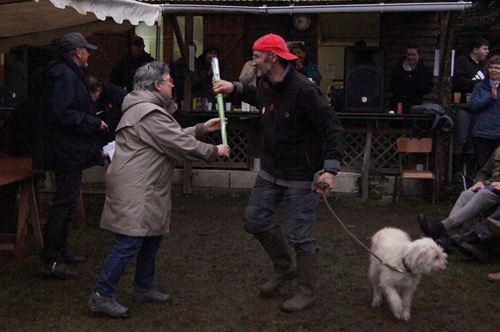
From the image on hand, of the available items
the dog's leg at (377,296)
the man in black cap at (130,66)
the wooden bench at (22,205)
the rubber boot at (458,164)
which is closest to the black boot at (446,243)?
the dog's leg at (377,296)

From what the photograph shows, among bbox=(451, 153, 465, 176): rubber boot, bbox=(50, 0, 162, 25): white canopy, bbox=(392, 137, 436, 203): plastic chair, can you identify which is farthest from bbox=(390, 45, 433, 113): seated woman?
bbox=(50, 0, 162, 25): white canopy

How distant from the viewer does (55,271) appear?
5.98 metres

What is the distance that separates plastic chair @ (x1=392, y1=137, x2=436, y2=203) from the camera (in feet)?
31.4

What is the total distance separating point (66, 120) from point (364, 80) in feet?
17.1

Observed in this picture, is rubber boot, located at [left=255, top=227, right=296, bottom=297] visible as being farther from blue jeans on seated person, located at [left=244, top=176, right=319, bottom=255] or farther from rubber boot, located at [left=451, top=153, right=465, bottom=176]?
rubber boot, located at [left=451, top=153, right=465, bottom=176]

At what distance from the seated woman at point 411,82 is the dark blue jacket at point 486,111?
112cm

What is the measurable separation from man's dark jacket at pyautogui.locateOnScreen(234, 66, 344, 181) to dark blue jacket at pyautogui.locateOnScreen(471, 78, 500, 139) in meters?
4.44

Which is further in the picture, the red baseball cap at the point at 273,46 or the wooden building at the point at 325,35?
the wooden building at the point at 325,35

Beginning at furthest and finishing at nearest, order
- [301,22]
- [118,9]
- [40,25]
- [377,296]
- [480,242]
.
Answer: [301,22] < [40,25] < [480,242] < [118,9] < [377,296]

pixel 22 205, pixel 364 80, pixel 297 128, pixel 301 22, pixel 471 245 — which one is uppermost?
pixel 301 22

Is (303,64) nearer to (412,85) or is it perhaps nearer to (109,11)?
(412,85)

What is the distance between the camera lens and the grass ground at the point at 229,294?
5109mm

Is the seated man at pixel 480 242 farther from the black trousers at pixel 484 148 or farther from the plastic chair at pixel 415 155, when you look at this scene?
the plastic chair at pixel 415 155

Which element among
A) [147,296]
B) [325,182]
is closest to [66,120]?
[147,296]
